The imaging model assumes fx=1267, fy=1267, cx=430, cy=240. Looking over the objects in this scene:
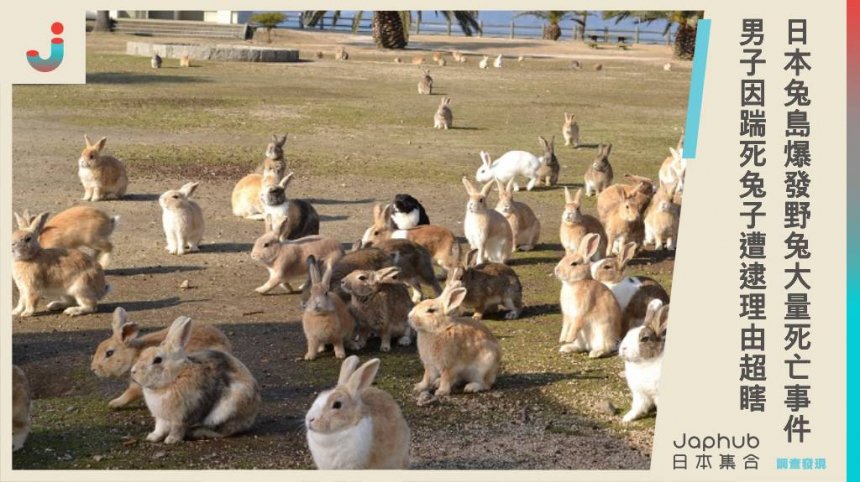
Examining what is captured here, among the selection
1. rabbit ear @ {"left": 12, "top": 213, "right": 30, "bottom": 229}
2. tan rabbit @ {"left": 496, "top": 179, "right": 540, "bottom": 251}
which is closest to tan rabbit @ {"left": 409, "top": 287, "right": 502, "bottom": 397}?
→ rabbit ear @ {"left": 12, "top": 213, "right": 30, "bottom": 229}

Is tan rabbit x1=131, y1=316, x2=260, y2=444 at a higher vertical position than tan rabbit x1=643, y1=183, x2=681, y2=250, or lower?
lower

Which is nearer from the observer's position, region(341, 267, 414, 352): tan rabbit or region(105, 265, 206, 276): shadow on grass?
region(341, 267, 414, 352): tan rabbit

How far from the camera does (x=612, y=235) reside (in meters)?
13.0

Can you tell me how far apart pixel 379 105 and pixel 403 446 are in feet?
69.3

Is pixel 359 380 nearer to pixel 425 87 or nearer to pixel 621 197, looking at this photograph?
pixel 621 197

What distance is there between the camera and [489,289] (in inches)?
403

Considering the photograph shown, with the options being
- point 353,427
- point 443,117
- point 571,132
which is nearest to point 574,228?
point 353,427

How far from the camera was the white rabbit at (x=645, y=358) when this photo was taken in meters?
7.48

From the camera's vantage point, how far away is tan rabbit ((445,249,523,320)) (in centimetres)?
1018

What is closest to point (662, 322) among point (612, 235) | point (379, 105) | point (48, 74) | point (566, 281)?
point (566, 281)

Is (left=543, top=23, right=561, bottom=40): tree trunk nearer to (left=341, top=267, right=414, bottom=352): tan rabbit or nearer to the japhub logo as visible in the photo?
(left=341, top=267, right=414, bottom=352): tan rabbit

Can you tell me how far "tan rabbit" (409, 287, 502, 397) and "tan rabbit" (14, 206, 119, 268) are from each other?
4.42 metres

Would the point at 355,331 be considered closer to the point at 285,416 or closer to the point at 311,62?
the point at 285,416

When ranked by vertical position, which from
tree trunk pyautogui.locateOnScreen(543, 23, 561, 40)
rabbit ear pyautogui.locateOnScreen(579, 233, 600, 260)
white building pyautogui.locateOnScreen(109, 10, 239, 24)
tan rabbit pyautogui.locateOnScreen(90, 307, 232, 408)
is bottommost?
tan rabbit pyautogui.locateOnScreen(90, 307, 232, 408)
